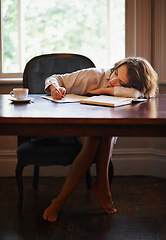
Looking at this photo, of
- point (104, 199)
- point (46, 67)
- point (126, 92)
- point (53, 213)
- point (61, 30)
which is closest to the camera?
point (126, 92)

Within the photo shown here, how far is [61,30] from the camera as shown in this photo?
9.77ft

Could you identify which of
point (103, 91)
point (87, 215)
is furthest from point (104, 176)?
point (103, 91)

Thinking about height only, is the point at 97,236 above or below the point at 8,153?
below

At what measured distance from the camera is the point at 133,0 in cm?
270

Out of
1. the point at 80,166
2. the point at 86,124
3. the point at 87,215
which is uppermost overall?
the point at 86,124

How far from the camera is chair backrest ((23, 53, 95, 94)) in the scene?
7.80 ft

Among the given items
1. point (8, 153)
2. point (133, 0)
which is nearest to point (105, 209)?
point (8, 153)

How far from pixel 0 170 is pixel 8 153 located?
0.17 m

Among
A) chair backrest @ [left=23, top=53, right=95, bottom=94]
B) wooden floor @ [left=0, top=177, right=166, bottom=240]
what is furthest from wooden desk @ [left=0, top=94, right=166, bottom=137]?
chair backrest @ [left=23, top=53, right=95, bottom=94]

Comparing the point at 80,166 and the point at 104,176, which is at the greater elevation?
the point at 80,166

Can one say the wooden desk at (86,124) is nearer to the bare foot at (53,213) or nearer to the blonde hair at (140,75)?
the blonde hair at (140,75)

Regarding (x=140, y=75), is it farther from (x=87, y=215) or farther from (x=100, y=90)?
(x=87, y=215)

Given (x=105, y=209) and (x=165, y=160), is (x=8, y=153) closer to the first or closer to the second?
(x=105, y=209)

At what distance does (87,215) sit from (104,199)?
5.9 inches
